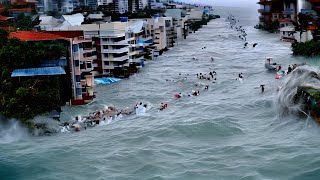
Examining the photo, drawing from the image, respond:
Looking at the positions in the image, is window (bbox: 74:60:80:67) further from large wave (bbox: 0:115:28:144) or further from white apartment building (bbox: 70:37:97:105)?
large wave (bbox: 0:115:28:144)

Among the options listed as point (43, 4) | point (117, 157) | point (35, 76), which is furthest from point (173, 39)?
point (117, 157)

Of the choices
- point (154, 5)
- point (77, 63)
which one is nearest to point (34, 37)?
point (77, 63)

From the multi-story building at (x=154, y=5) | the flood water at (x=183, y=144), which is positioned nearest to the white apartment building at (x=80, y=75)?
the flood water at (x=183, y=144)

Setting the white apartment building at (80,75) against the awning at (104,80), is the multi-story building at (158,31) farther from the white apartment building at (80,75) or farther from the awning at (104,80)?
the white apartment building at (80,75)

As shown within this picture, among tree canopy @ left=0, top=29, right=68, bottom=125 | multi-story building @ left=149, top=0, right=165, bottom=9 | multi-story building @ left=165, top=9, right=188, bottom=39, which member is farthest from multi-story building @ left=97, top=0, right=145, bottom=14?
tree canopy @ left=0, top=29, right=68, bottom=125

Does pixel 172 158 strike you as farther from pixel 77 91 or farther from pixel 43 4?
pixel 43 4

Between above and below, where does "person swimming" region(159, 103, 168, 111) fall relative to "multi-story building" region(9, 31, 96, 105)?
below

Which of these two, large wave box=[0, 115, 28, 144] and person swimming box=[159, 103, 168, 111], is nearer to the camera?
large wave box=[0, 115, 28, 144]
